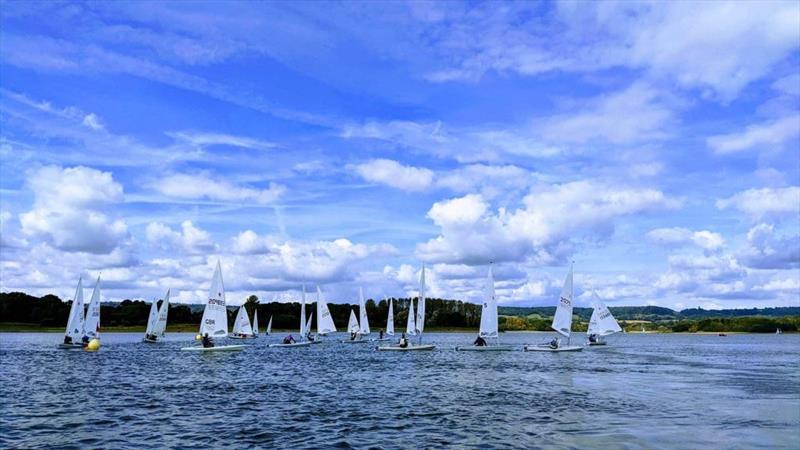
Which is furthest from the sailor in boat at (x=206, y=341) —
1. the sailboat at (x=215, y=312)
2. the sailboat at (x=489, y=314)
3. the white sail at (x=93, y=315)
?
the sailboat at (x=489, y=314)

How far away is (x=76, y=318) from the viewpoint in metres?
85.1

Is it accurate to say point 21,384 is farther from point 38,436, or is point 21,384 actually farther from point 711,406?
point 711,406

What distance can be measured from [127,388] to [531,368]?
113 feet

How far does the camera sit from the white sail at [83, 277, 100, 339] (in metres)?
85.9

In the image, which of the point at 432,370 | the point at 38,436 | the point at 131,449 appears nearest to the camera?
the point at 131,449

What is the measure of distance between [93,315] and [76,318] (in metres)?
2.49

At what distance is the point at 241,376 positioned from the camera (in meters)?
49.6

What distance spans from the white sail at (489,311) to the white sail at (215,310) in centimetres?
3059

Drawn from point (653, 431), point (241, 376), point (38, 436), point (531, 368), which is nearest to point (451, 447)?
point (653, 431)

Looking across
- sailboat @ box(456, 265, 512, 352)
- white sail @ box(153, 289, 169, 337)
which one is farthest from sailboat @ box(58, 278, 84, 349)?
sailboat @ box(456, 265, 512, 352)

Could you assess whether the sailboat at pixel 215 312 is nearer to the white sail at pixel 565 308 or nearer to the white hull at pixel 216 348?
the white hull at pixel 216 348

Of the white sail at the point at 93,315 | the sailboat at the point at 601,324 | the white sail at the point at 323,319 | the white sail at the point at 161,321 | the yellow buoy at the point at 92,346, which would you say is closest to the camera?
the yellow buoy at the point at 92,346

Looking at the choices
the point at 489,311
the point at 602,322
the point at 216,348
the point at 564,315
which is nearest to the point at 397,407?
the point at 489,311

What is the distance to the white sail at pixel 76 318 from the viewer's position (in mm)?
82494
